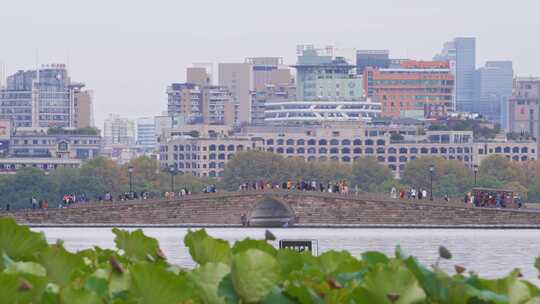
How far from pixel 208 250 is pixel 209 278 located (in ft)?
3.13

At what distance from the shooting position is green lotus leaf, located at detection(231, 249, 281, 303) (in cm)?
1123

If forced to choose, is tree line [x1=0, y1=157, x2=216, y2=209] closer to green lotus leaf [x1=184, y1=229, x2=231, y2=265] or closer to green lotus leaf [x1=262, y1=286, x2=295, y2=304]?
green lotus leaf [x1=184, y1=229, x2=231, y2=265]

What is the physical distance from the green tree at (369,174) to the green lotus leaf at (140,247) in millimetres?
143538

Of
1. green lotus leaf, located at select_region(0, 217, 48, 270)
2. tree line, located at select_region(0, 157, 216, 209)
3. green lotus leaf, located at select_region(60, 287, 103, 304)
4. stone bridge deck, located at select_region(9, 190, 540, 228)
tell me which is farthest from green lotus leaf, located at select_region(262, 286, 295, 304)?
tree line, located at select_region(0, 157, 216, 209)

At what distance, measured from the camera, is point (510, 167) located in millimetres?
158500

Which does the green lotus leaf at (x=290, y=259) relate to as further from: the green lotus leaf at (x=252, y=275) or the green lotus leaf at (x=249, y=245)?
the green lotus leaf at (x=252, y=275)

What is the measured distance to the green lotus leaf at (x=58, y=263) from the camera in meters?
12.9

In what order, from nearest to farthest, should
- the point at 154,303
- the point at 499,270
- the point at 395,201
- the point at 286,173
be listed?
1. the point at 154,303
2. the point at 499,270
3. the point at 395,201
4. the point at 286,173

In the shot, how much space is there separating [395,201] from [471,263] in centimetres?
4933

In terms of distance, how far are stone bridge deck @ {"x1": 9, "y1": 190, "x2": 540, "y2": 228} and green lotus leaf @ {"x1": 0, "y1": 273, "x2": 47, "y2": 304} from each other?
83315 mm

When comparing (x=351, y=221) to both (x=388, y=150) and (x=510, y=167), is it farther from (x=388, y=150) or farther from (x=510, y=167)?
(x=388, y=150)

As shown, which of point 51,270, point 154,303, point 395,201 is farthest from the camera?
point 395,201

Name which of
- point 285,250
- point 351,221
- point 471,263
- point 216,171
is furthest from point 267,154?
point 285,250

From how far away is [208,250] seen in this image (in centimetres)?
1270
